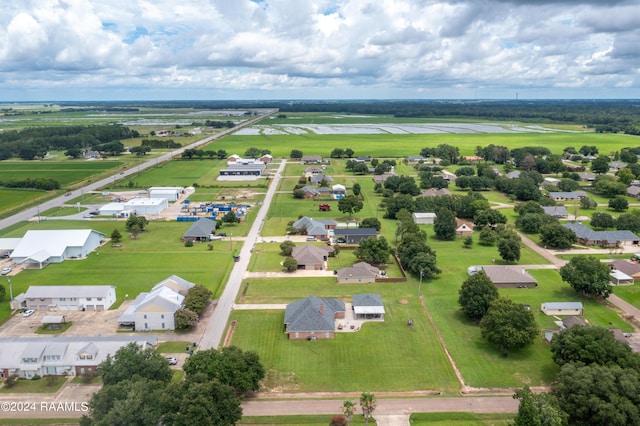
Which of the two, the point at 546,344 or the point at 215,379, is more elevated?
the point at 215,379

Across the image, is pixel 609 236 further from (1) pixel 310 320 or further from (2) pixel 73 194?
(2) pixel 73 194

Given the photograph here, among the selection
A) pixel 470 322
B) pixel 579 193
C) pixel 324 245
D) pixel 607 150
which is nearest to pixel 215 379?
pixel 470 322

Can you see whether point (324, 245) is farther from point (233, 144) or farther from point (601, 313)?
point (233, 144)

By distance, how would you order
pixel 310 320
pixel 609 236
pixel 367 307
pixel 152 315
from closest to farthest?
pixel 310 320, pixel 152 315, pixel 367 307, pixel 609 236

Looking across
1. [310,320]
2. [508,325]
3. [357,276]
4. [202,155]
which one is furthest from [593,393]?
[202,155]

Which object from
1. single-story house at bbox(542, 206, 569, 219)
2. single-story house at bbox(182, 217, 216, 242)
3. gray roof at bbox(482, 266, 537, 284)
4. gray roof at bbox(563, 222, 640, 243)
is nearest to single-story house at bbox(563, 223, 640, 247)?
gray roof at bbox(563, 222, 640, 243)
